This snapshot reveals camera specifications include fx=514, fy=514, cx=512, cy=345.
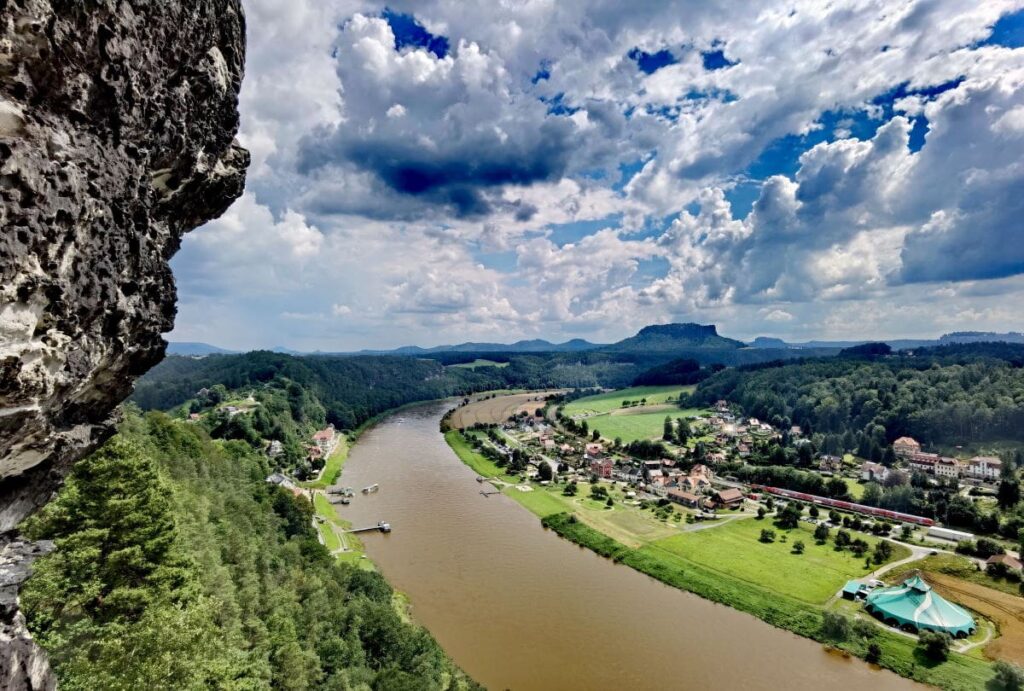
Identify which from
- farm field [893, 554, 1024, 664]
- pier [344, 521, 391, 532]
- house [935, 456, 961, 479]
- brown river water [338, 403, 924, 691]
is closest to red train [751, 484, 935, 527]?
farm field [893, 554, 1024, 664]

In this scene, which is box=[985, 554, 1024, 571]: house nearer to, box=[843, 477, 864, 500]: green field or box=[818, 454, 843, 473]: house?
box=[843, 477, 864, 500]: green field

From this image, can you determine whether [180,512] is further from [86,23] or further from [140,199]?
[86,23]

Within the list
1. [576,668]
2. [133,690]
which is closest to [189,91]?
[133,690]

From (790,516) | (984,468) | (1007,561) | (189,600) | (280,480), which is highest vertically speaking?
(189,600)

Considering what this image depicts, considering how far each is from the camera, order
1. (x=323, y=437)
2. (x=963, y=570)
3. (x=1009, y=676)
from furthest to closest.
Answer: (x=323, y=437) < (x=963, y=570) < (x=1009, y=676)

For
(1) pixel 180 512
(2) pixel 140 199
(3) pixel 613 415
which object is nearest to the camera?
(2) pixel 140 199

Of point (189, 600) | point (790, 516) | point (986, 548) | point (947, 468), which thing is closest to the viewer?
point (189, 600)

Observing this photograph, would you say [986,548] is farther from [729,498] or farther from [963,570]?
[729,498]

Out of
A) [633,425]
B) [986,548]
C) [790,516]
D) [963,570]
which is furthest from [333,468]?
[986,548]

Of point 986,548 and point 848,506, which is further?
point 848,506
